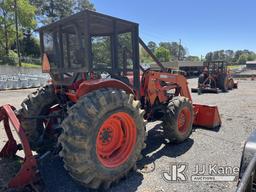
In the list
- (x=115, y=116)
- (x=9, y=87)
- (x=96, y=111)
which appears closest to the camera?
(x=96, y=111)

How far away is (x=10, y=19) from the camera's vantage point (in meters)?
36.2

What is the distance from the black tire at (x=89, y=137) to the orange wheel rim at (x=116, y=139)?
0.50ft

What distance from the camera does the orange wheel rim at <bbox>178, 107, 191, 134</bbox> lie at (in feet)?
17.8

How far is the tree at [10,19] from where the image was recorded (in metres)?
35.0

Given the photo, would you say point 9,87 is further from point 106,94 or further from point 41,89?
point 106,94

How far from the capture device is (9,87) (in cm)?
1853

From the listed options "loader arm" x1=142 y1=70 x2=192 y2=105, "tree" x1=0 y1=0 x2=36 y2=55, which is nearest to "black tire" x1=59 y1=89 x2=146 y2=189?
"loader arm" x1=142 y1=70 x2=192 y2=105

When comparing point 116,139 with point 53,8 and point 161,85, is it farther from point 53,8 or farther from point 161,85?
point 53,8

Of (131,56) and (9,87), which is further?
(9,87)

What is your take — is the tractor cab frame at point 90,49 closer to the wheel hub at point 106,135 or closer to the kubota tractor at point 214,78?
the wheel hub at point 106,135

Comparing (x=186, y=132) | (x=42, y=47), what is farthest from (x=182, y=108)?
(x=42, y=47)

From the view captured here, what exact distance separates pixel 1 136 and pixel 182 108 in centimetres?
440

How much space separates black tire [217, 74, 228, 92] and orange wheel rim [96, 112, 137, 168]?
14.4 metres

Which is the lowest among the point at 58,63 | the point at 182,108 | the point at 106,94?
the point at 182,108
